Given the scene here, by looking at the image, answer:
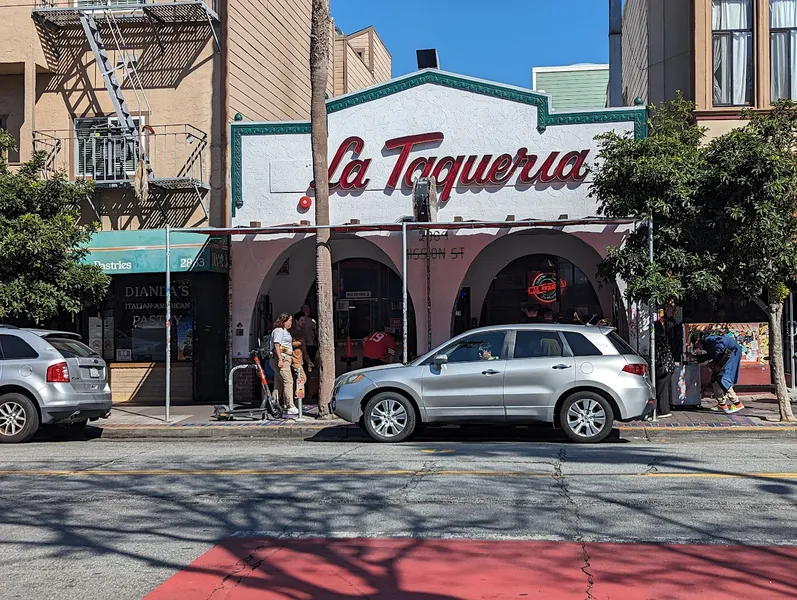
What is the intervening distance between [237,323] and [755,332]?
10143mm

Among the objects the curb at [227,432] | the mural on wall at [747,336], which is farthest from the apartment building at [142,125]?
the mural on wall at [747,336]

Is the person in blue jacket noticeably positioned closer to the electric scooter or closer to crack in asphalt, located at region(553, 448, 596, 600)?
crack in asphalt, located at region(553, 448, 596, 600)

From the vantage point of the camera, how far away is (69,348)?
14.0 meters

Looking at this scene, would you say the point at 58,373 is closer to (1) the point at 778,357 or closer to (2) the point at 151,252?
(2) the point at 151,252

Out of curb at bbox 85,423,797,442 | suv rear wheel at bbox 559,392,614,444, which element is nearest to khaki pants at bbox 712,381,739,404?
curb at bbox 85,423,797,442

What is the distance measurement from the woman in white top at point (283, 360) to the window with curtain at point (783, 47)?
1095 cm

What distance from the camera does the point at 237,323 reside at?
60.7 feet

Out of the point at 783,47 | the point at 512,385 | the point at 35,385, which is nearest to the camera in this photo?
the point at 512,385

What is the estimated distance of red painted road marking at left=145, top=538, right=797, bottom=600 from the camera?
5.66 m

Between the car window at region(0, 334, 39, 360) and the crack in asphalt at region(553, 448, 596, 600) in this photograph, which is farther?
the car window at region(0, 334, 39, 360)

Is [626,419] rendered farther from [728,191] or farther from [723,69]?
[723,69]

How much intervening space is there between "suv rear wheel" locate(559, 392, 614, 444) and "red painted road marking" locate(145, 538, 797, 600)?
5.92 m

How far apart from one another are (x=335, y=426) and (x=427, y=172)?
597 centimetres

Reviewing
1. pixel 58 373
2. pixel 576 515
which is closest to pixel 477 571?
pixel 576 515
